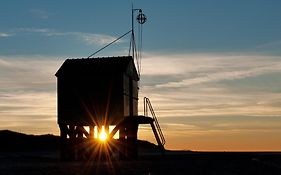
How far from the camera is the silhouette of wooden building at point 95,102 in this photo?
1507 inches

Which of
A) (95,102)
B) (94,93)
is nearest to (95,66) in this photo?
(94,93)

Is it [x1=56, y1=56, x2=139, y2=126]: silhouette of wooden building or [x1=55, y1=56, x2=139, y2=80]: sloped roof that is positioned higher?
[x1=55, y1=56, x2=139, y2=80]: sloped roof

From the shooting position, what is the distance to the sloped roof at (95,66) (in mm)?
38844

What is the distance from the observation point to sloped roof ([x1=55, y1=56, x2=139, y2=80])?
38844 millimetres

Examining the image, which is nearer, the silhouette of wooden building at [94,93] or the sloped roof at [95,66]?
the silhouette of wooden building at [94,93]

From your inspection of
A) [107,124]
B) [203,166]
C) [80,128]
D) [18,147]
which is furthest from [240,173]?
[18,147]

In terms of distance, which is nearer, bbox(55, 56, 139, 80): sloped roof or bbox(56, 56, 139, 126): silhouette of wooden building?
bbox(56, 56, 139, 126): silhouette of wooden building

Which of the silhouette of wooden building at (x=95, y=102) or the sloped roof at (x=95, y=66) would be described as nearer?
the silhouette of wooden building at (x=95, y=102)

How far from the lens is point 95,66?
3950 centimetres

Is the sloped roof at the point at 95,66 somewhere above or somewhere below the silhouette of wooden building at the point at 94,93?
above

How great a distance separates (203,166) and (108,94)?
9122mm

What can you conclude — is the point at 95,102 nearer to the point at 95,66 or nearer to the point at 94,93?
the point at 94,93

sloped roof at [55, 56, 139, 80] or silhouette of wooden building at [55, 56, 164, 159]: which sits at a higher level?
sloped roof at [55, 56, 139, 80]

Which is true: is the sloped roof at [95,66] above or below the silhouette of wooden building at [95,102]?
above
